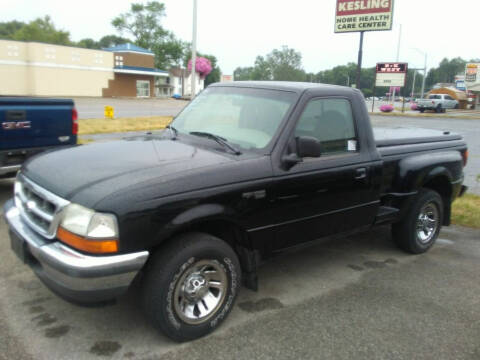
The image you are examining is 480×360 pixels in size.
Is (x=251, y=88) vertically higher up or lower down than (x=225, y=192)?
higher up

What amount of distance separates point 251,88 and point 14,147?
12.0 ft

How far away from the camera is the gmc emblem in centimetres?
572

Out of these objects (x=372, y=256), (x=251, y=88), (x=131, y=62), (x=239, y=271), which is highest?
(x=131, y=62)

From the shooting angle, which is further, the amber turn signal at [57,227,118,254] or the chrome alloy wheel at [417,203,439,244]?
the chrome alloy wheel at [417,203,439,244]

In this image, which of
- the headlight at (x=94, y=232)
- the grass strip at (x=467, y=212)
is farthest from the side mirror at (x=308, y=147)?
the grass strip at (x=467, y=212)

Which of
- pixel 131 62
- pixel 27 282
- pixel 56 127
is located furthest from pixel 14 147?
pixel 131 62

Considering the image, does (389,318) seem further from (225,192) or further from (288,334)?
(225,192)

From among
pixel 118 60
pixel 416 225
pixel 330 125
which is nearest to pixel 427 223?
pixel 416 225

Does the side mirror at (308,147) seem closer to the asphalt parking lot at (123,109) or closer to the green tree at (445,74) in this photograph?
the asphalt parking lot at (123,109)

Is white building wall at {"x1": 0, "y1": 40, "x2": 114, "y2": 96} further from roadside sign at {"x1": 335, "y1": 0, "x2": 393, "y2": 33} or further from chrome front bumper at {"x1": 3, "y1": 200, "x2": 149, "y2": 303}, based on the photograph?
chrome front bumper at {"x1": 3, "y1": 200, "x2": 149, "y2": 303}

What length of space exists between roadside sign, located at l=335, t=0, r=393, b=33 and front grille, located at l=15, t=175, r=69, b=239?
2482 cm

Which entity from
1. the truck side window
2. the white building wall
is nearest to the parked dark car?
the truck side window

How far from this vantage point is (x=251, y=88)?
162 inches

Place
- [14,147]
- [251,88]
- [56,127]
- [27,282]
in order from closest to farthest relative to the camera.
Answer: [27,282] < [251,88] < [14,147] < [56,127]
